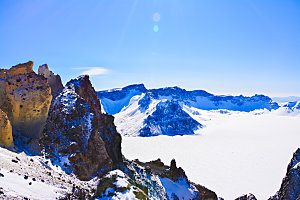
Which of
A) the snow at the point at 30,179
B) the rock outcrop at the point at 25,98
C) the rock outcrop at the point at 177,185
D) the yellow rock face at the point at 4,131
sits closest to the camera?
the snow at the point at 30,179

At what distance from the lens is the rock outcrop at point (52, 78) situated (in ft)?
130

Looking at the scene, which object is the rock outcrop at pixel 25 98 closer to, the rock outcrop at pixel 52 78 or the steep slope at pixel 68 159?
the steep slope at pixel 68 159

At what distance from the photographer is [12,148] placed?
16.0m

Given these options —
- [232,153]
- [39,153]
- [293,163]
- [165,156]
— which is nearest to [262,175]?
[232,153]

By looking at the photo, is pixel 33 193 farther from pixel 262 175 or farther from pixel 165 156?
pixel 165 156

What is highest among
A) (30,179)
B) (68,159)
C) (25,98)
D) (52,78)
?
(52,78)

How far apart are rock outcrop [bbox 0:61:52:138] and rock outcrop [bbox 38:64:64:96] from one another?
18.9 meters

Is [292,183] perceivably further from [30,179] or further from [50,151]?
[50,151]

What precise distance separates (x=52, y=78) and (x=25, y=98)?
2471 centimetres

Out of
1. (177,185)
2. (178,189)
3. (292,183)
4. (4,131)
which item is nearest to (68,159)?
(4,131)

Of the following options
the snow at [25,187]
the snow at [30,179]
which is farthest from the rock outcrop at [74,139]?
the snow at [25,187]

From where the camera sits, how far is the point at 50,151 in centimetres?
2014

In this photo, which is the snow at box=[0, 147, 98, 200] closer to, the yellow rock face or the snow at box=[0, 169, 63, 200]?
the snow at box=[0, 169, 63, 200]

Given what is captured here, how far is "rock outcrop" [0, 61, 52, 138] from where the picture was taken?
786 inches
